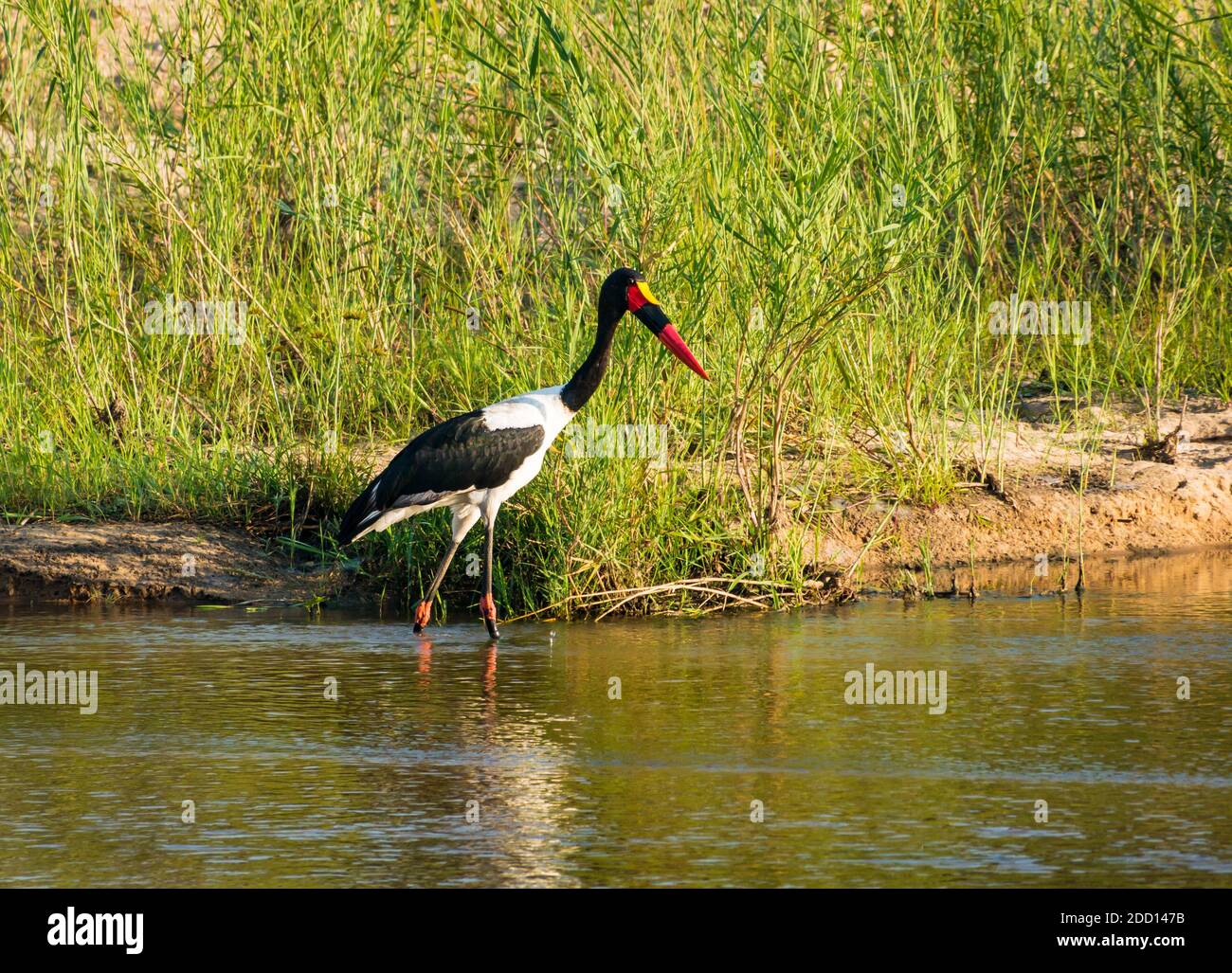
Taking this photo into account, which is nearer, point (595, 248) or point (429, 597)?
point (429, 597)

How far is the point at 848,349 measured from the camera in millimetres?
9117

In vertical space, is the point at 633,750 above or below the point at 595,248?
below

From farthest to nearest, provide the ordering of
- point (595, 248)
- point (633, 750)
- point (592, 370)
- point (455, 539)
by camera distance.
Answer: point (595, 248) → point (455, 539) → point (592, 370) → point (633, 750)

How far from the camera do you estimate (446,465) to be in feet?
25.5

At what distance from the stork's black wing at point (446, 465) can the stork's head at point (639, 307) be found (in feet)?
2.05

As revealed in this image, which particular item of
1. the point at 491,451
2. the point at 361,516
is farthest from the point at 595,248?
the point at 361,516

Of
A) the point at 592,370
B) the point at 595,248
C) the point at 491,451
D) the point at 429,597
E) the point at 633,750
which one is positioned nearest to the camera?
the point at 633,750

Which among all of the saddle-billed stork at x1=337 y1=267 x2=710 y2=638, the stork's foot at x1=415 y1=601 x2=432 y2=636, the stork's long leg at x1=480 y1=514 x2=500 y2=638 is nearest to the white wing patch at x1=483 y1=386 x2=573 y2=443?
the saddle-billed stork at x1=337 y1=267 x2=710 y2=638

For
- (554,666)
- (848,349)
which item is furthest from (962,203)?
(554,666)

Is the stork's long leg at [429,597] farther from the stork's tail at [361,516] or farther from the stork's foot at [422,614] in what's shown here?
the stork's tail at [361,516]

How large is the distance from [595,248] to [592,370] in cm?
108

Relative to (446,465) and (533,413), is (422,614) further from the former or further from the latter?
(533,413)

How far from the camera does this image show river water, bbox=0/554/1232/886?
15.3ft
